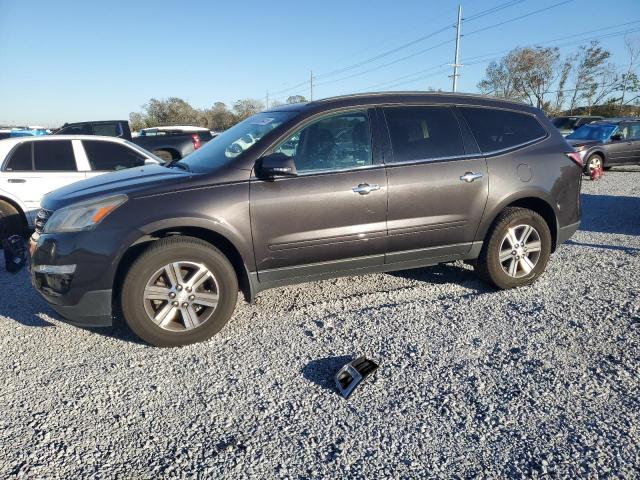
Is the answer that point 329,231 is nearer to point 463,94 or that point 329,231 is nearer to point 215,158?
point 215,158

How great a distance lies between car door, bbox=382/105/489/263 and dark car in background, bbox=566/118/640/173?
37.2 feet

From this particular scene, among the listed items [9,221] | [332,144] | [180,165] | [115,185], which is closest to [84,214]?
[115,185]

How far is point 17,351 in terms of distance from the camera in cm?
323

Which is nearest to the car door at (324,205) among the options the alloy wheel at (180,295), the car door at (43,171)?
the alloy wheel at (180,295)

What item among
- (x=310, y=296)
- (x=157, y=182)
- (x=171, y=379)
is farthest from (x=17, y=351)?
(x=310, y=296)

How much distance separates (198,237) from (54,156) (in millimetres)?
4796

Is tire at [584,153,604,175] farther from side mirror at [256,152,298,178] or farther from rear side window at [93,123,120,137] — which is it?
rear side window at [93,123,120,137]

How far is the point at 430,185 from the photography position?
12.2 ft

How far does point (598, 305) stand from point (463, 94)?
2.29 meters

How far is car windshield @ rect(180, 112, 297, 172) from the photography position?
354 centimetres

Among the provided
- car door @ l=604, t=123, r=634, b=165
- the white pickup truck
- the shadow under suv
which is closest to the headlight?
the shadow under suv

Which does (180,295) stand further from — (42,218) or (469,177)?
(469,177)

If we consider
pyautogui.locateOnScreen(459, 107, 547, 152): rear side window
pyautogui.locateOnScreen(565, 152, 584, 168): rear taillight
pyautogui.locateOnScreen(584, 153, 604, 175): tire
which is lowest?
pyautogui.locateOnScreen(584, 153, 604, 175): tire

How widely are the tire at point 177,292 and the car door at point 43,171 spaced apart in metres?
4.35
